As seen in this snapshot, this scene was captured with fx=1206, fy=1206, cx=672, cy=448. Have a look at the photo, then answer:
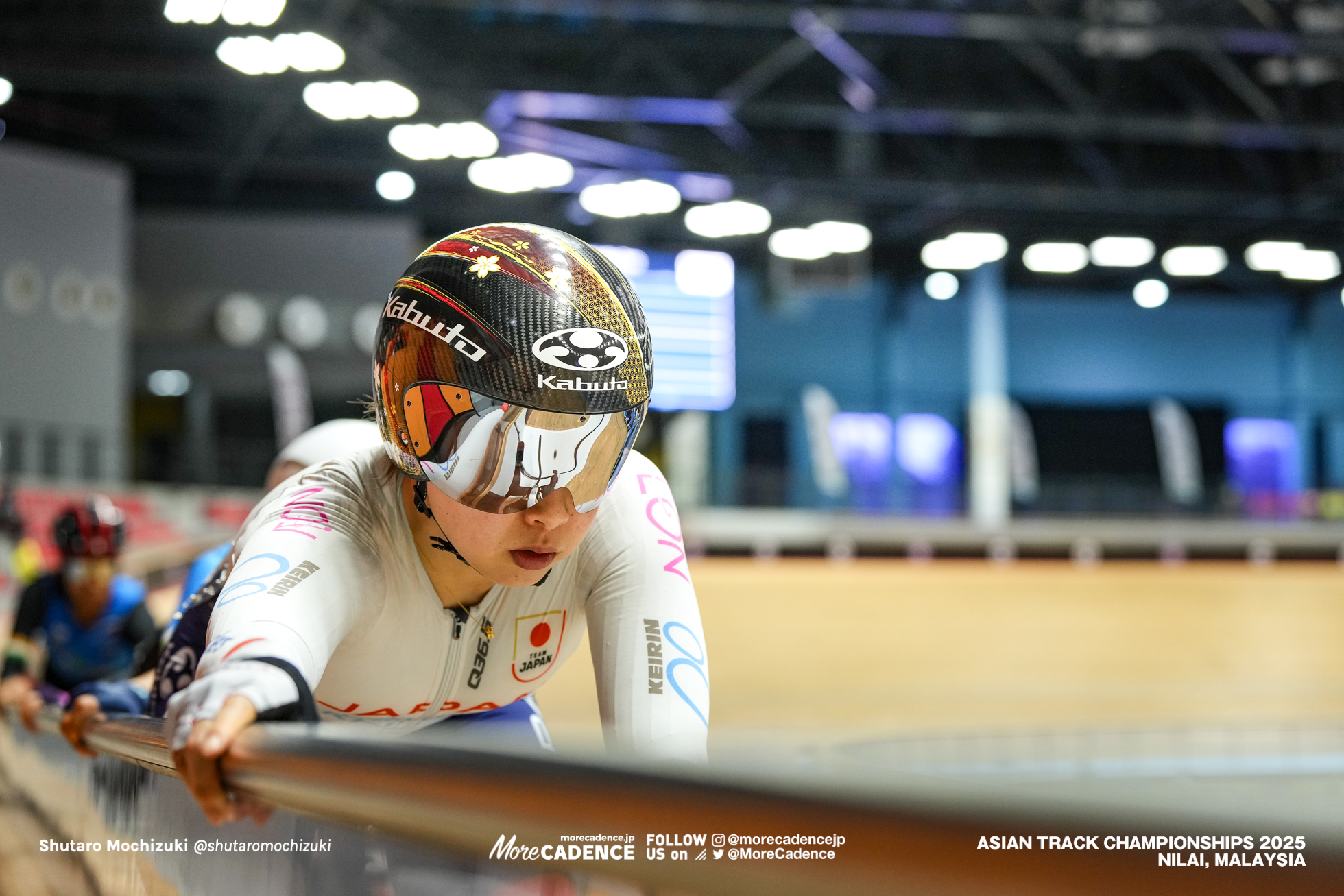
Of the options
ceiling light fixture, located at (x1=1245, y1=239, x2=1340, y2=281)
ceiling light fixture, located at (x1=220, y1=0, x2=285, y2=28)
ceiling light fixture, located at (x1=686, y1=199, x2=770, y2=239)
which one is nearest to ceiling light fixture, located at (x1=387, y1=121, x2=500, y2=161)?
ceiling light fixture, located at (x1=686, y1=199, x2=770, y2=239)

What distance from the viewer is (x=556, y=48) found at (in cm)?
1587

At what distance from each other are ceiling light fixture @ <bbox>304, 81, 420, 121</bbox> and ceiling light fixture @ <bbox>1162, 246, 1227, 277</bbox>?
15.9 meters

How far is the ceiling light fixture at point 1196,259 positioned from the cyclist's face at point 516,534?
24810 millimetres

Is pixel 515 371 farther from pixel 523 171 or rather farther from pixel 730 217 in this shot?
pixel 730 217

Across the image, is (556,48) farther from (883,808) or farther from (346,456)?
(883,808)

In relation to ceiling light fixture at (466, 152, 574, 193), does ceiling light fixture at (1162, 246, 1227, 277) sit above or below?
above

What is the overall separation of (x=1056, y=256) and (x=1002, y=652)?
1322 cm

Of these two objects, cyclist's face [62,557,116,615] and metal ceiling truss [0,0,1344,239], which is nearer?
cyclist's face [62,557,116,615]

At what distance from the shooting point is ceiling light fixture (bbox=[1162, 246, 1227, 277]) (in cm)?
2362

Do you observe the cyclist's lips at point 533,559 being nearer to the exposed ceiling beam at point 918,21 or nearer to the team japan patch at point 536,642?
the team japan patch at point 536,642

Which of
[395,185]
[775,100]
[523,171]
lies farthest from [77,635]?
[395,185]

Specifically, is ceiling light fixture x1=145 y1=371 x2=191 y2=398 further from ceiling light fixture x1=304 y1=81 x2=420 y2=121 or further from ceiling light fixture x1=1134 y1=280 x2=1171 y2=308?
ceiling light fixture x1=1134 y1=280 x2=1171 y2=308

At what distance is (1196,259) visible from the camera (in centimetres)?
2384

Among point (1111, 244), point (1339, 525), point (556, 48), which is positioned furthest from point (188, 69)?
point (1339, 525)
